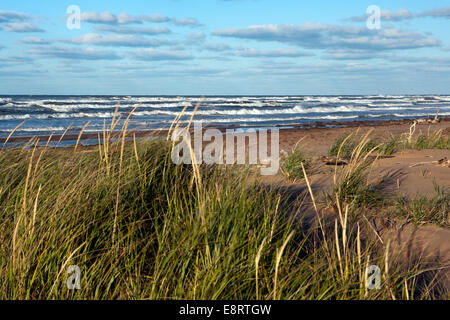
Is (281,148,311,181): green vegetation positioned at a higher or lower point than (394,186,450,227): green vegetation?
higher

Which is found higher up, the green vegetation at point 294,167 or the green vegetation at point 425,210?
the green vegetation at point 294,167

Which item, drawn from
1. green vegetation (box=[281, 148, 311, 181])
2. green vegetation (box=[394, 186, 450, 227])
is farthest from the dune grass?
green vegetation (box=[281, 148, 311, 181])

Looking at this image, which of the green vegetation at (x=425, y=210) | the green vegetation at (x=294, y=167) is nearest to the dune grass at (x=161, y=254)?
the green vegetation at (x=425, y=210)

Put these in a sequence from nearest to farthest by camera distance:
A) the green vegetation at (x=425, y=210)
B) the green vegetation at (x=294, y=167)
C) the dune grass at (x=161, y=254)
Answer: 1. the dune grass at (x=161, y=254)
2. the green vegetation at (x=425, y=210)
3. the green vegetation at (x=294, y=167)

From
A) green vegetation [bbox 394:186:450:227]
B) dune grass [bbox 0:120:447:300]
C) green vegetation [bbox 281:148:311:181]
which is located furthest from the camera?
green vegetation [bbox 281:148:311:181]

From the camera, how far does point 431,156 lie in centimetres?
694

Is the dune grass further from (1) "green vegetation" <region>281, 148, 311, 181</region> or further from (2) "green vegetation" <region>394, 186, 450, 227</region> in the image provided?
(1) "green vegetation" <region>281, 148, 311, 181</region>

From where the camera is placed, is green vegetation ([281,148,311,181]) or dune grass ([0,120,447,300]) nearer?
dune grass ([0,120,447,300])

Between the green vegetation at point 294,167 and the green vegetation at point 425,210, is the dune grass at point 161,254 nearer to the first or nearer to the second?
the green vegetation at point 425,210

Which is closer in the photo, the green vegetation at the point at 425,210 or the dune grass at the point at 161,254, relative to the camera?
the dune grass at the point at 161,254

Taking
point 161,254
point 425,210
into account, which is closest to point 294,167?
point 425,210

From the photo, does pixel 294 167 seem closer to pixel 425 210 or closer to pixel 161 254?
pixel 425 210
